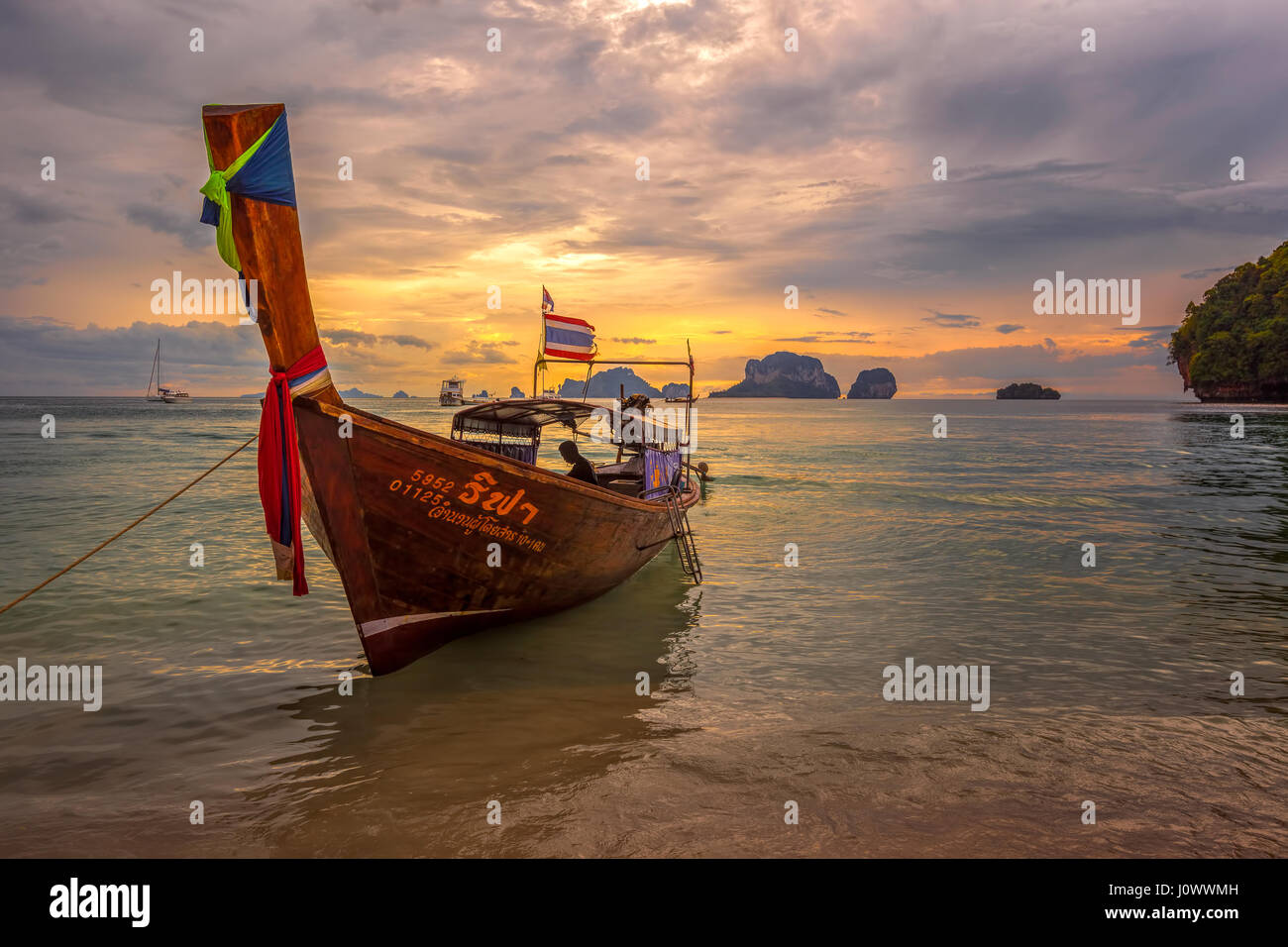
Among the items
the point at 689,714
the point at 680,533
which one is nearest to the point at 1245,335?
the point at 680,533

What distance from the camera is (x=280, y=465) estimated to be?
19.3 ft

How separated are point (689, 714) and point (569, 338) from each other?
6505mm

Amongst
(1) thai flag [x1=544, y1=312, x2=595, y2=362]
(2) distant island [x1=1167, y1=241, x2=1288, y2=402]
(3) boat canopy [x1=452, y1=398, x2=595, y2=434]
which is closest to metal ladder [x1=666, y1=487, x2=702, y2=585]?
(3) boat canopy [x1=452, y1=398, x2=595, y2=434]

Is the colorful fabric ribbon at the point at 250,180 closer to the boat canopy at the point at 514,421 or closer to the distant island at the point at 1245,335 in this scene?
the boat canopy at the point at 514,421

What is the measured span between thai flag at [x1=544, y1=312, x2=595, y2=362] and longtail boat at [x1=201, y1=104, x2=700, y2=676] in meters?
2.80

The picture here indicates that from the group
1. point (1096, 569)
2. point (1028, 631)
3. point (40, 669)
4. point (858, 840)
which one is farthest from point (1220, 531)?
point (40, 669)

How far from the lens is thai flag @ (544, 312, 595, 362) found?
1048 centimetres

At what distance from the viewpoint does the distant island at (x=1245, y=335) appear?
7000 centimetres

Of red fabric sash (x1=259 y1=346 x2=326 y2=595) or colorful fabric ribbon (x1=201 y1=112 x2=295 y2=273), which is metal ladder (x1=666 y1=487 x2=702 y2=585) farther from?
colorful fabric ribbon (x1=201 y1=112 x2=295 y2=273)

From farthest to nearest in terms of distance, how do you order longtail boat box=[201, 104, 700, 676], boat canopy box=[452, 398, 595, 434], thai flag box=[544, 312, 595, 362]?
thai flag box=[544, 312, 595, 362] → boat canopy box=[452, 398, 595, 434] → longtail boat box=[201, 104, 700, 676]

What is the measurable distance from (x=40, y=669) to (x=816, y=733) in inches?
321

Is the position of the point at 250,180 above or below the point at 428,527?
above

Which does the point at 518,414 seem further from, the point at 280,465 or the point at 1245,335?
the point at 1245,335

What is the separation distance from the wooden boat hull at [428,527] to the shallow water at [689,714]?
533mm
